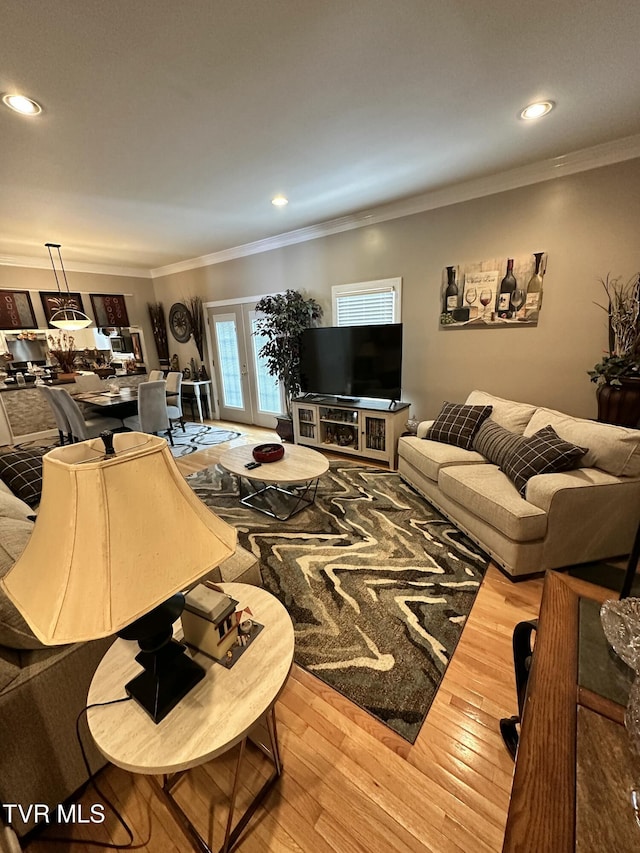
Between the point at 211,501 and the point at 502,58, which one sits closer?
the point at 502,58

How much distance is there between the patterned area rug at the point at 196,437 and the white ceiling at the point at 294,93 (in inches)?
111

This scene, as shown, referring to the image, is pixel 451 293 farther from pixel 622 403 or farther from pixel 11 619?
pixel 11 619

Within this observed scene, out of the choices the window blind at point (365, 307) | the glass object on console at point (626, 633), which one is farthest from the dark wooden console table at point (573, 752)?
the window blind at point (365, 307)

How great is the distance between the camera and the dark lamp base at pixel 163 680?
0.82 m

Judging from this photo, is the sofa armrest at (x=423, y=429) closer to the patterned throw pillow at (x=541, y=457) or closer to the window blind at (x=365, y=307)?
the patterned throw pillow at (x=541, y=457)

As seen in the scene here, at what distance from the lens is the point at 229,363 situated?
19.1 ft

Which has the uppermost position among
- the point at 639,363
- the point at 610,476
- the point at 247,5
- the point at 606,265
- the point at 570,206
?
the point at 247,5

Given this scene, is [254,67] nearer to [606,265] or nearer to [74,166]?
[74,166]

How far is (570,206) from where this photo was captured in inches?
108

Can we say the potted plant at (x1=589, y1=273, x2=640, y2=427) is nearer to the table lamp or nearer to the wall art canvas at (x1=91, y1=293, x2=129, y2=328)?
the table lamp

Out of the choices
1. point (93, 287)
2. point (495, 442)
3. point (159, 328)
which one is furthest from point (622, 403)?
point (93, 287)

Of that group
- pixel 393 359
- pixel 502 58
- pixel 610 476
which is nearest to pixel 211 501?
pixel 393 359

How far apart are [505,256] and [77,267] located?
20.8 feet

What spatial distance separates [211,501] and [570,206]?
4007 mm
